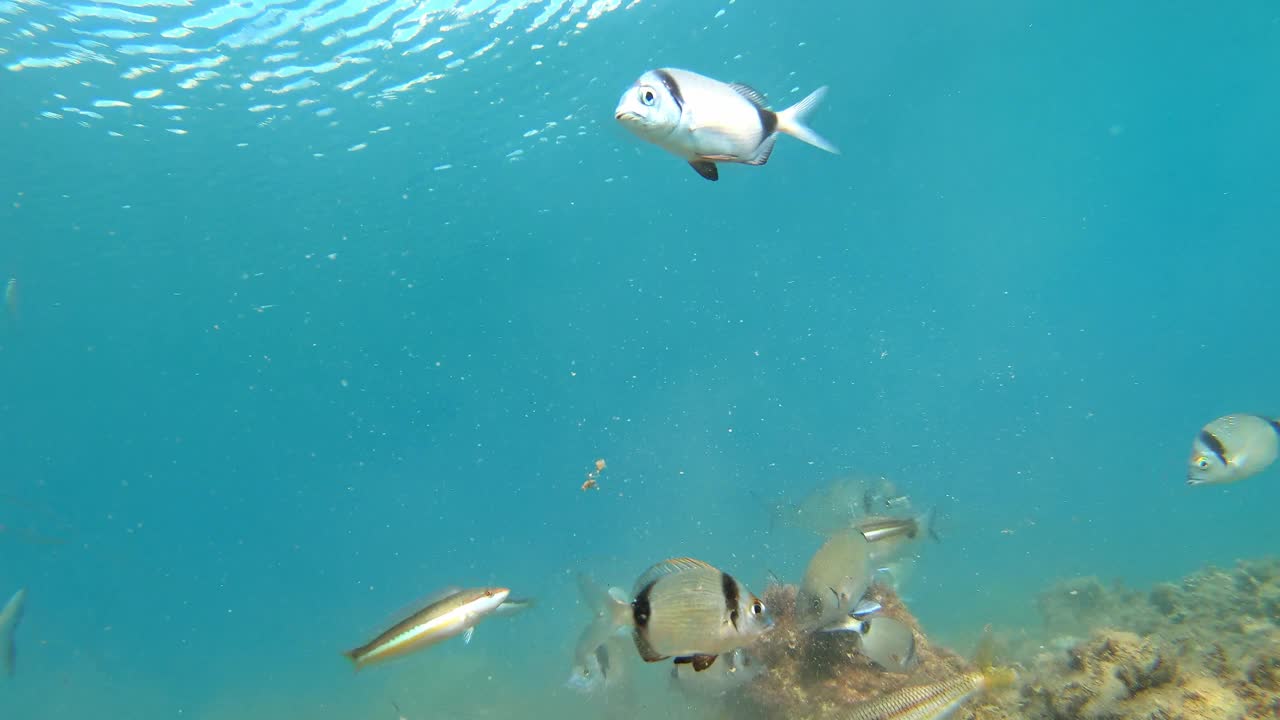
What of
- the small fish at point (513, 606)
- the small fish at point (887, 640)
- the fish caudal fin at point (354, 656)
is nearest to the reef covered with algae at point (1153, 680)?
the small fish at point (887, 640)

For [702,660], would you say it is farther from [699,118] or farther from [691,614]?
[699,118]

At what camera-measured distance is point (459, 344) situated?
2291 inches

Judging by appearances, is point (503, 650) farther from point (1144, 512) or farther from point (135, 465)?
point (135, 465)

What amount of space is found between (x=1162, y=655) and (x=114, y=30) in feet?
77.2

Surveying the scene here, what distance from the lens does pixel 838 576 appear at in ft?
11.4

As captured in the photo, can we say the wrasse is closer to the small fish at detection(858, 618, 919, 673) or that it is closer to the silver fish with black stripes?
the small fish at detection(858, 618, 919, 673)

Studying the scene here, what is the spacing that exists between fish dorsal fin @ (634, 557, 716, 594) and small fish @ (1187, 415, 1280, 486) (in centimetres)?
387

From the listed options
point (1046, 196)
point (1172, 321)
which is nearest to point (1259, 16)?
point (1046, 196)

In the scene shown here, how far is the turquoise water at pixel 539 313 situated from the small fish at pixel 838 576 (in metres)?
2.33

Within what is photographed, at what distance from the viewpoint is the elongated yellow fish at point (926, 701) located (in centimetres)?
333

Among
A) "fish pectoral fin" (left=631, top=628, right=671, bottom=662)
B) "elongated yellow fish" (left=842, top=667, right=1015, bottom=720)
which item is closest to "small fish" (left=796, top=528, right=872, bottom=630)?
"elongated yellow fish" (left=842, top=667, right=1015, bottom=720)

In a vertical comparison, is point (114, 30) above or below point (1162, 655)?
above

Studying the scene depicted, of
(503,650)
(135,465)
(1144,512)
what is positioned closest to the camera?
(503,650)

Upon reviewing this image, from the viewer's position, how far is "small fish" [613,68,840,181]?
2.28 metres
